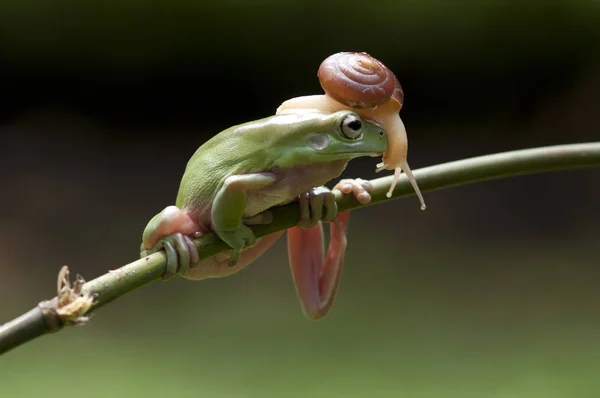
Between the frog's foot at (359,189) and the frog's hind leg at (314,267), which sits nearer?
the frog's foot at (359,189)

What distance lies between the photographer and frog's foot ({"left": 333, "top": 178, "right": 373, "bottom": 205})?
85 centimetres

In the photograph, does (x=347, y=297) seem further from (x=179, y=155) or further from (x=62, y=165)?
(x=62, y=165)

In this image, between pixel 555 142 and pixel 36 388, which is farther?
pixel 555 142

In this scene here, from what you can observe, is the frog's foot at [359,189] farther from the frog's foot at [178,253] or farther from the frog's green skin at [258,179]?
the frog's foot at [178,253]

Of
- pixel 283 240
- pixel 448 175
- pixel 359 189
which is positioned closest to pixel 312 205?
pixel 359 189

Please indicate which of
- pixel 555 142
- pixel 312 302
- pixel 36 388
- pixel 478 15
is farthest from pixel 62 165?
pixel 312 302

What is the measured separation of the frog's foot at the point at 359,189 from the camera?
33.7 inches

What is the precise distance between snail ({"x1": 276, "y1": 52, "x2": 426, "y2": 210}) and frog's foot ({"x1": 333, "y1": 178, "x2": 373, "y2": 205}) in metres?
0.03

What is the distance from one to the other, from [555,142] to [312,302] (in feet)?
8.72

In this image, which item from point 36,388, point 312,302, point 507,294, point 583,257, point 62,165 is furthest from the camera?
point 62,165

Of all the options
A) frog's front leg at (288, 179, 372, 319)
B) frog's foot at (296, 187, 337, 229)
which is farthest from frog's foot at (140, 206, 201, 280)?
frog's front leg at (288, 179, 372, 319)

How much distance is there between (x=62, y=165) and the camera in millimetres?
3299

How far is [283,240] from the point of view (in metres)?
2.93

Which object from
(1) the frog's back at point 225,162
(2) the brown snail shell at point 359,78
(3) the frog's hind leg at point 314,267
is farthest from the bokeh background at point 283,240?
(2) the brown snail shell at point 359,78
